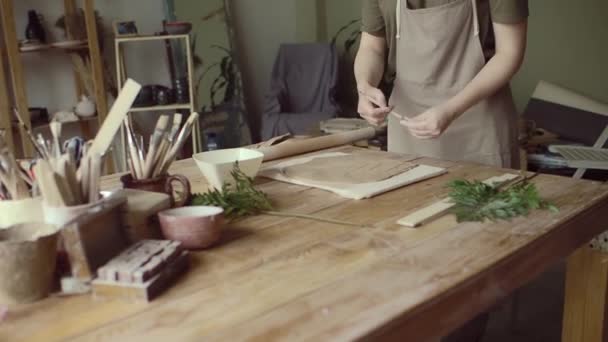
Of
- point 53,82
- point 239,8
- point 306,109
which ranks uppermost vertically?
point 239,8

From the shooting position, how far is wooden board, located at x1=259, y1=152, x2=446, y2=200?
1287 mm

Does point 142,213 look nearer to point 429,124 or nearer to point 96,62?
point 429,124

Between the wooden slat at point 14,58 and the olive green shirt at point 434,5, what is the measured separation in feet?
6.83

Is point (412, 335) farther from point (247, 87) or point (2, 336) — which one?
point (247, 87)

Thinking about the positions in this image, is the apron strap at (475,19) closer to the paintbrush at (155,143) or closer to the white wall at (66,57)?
the paintbrush at (155,143)

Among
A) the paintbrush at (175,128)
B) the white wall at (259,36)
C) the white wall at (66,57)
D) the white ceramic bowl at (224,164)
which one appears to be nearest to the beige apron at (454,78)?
the white ceramic bowl at (224,164)

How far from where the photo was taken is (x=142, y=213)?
3.27 ft

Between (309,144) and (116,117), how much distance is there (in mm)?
744

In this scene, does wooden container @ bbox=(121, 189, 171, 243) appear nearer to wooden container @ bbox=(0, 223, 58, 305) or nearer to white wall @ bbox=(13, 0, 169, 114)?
wooden container @ bbox=(0, 223, 58, 305)

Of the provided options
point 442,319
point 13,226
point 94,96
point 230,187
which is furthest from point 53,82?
point 442,319

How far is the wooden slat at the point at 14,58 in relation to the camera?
320 centimetres

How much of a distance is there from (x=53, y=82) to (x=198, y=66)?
2.90 ft

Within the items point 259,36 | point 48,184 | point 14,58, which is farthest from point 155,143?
point 259,36

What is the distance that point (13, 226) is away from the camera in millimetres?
895
